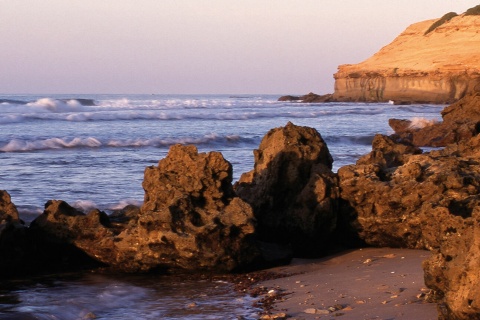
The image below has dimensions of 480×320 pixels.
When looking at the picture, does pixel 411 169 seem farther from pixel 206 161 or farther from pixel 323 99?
pixel 323 99

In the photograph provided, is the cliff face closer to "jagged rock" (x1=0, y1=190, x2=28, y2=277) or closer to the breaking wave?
the breaking wave

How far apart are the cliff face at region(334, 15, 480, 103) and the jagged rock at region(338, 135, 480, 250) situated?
174 ft

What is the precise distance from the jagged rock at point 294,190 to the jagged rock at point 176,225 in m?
0.81

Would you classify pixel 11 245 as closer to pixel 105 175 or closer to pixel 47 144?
pixel 105 175

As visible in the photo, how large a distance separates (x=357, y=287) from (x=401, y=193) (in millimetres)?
1936

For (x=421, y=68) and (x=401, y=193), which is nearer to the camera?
(x=401, y=193)

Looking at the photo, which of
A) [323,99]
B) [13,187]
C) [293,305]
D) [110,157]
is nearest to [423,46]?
[323,99]

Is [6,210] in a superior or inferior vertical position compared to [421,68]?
inferior

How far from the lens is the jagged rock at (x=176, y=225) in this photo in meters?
7.54

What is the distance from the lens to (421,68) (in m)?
67.6

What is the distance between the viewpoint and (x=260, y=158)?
30.8 ft

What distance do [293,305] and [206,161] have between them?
2.33 m

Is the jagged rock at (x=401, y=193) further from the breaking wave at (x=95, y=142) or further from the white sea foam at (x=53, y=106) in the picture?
the white sea foam at (x=53, y=106)

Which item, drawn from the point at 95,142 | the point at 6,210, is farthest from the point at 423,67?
the point at 6,210
